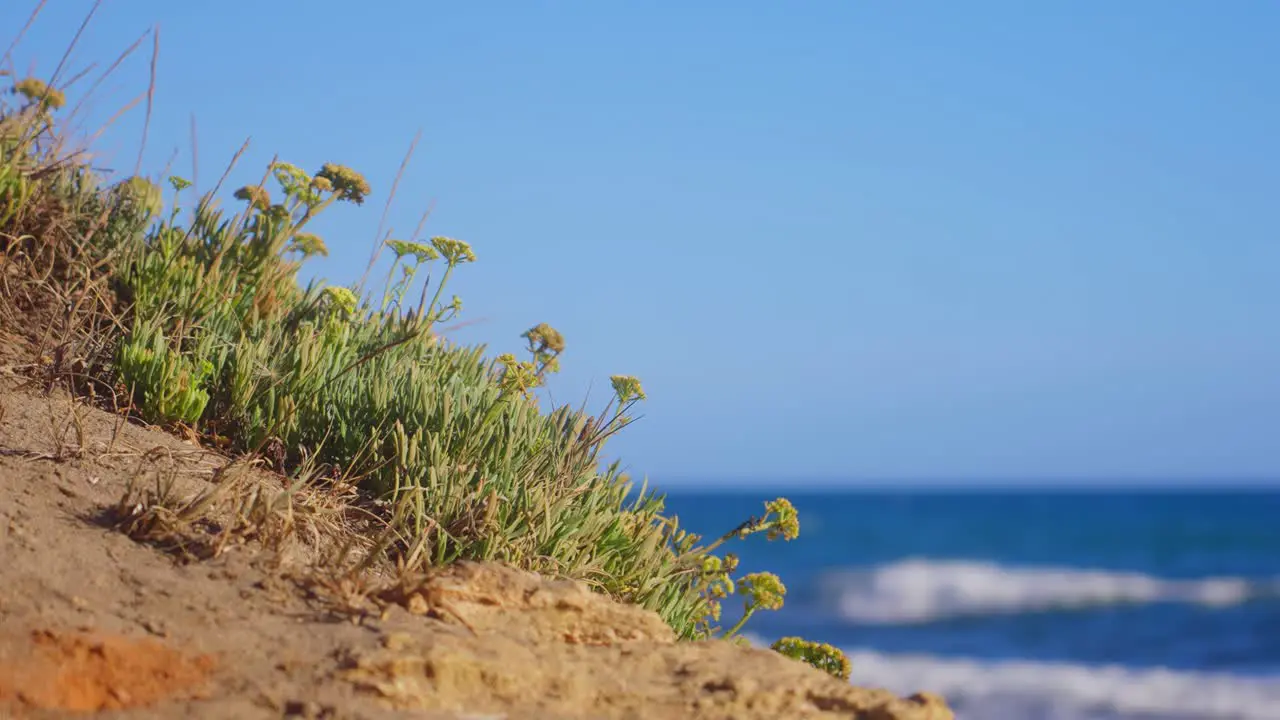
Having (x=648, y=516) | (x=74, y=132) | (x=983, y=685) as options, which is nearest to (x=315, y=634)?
(x=648, y=516)

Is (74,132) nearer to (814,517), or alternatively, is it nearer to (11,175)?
(11,175)

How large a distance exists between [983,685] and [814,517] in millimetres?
54158

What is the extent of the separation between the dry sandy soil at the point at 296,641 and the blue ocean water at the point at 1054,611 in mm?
16364

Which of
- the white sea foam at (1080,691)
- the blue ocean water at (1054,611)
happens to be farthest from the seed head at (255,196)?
the blue ocean water at (1054,611)

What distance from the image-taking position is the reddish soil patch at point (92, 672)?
3141 millimetres

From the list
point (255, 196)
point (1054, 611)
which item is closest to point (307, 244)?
point (255, 196)

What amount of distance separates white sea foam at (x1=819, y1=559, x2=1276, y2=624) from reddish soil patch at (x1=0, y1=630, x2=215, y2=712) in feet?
100

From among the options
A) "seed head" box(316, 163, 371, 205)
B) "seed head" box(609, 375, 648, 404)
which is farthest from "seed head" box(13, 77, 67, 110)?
"seed head" box(609, 375, 648, 404)

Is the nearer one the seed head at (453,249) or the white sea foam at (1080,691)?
the seed head at (453,249)

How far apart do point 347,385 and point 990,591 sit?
3396 cm

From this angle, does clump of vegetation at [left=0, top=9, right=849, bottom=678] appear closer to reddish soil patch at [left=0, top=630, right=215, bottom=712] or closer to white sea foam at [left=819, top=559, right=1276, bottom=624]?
reddish soil patch at [left=0, top=630, right=215, bottom=712]

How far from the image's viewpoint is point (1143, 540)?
52750mm

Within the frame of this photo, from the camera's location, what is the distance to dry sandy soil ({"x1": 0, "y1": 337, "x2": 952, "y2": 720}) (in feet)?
10.4

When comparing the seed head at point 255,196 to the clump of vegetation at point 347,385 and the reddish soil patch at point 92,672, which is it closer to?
the clump of vegetation at point 347,385
